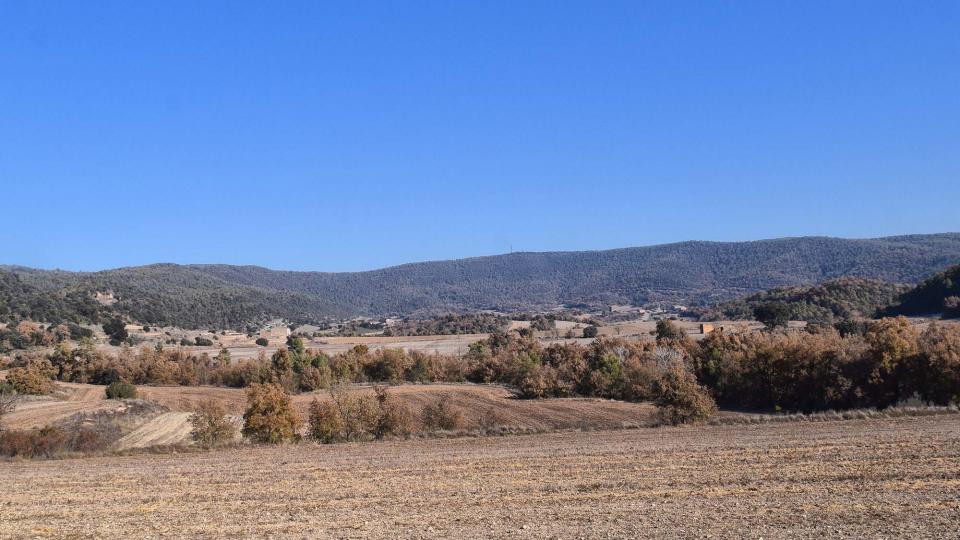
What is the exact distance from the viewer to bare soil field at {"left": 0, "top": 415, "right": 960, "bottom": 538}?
1476 centimetres

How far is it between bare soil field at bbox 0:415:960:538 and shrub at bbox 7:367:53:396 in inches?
1276

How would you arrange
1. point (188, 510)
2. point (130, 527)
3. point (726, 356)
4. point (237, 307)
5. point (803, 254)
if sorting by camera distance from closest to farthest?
point (130, 527) → point (188, 510) → point (726, 356) → point (237, 307) → point (803, 254)

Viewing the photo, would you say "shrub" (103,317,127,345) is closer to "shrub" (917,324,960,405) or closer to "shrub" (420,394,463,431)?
"shrub" (420,394,463,431)

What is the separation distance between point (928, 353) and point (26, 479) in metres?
38.5

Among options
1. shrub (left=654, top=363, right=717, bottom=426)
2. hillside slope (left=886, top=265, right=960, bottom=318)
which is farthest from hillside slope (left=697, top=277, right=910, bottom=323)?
shrub (left=654, top=363, right=717, bottom=426)

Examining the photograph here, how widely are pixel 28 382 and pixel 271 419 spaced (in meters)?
31.8

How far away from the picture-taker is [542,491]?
61.6ft

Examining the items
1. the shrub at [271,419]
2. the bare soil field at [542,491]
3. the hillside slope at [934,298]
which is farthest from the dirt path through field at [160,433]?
the hillside slope at [934,298]

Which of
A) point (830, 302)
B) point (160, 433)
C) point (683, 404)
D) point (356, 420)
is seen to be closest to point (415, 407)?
point (356, 420)

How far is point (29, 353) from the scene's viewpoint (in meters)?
72.9

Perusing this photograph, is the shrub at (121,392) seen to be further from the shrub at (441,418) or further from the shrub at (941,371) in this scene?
the shrub at (941,371)

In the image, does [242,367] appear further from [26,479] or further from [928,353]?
[928,353]

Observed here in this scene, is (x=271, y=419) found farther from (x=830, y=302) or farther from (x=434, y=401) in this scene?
(x=830, y=302)

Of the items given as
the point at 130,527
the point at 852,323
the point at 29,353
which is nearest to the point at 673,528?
the point at 130,527
